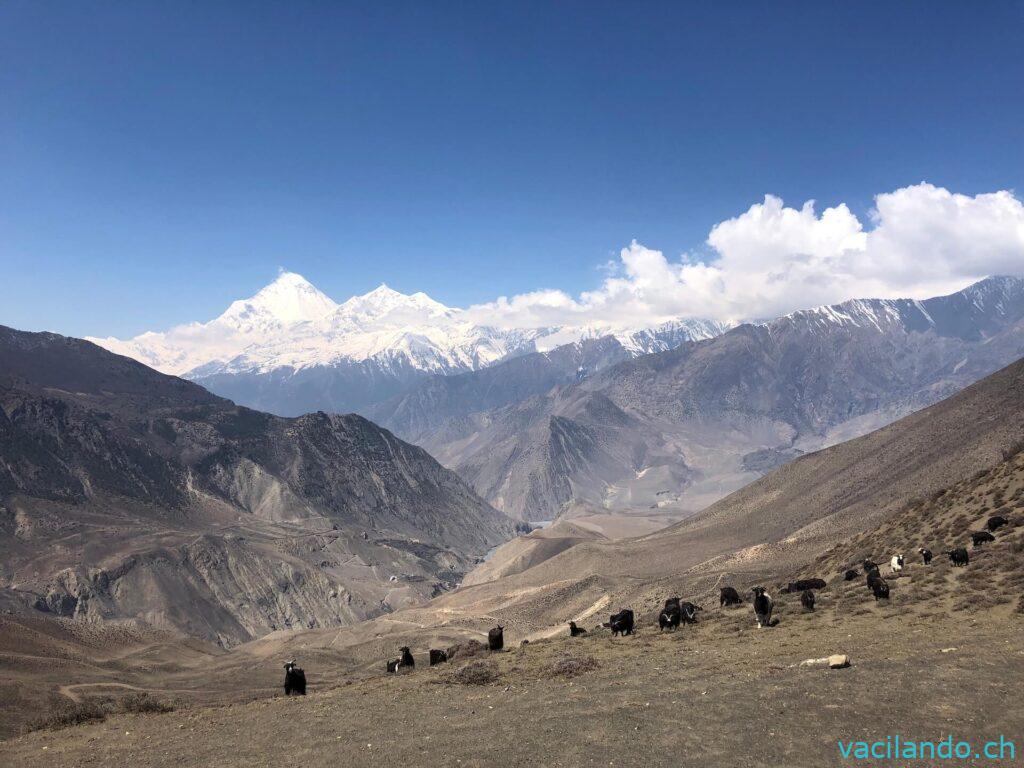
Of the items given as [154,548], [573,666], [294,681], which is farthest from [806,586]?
[154,548]

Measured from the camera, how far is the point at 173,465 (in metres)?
195

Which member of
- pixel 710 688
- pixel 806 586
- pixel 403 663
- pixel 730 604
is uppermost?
pixel 710 688

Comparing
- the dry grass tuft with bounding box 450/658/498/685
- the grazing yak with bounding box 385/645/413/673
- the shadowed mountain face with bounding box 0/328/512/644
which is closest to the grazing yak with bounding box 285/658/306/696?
the grazing yak with bounding box 385/645/413/673

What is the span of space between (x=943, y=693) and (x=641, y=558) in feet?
295

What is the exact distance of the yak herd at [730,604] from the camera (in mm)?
26000

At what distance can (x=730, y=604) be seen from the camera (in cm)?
3253

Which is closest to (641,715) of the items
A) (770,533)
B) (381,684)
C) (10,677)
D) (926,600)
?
(381,684)

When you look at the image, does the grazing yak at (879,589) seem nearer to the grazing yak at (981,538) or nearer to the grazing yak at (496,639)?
the grazing yak at (981,538)

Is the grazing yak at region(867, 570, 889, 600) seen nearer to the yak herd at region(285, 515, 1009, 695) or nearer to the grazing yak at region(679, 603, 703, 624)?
the yak herd at region(285, 515, 1009, 695)

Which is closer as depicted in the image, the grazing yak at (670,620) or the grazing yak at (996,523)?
the grazing yak at (670,620)

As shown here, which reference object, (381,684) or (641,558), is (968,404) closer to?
(641,558)

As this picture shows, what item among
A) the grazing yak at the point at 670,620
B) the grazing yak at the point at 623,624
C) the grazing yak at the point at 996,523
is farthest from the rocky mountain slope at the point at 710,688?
the grazing yak at the point at 670,620

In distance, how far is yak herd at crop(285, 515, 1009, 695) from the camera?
26.0 m

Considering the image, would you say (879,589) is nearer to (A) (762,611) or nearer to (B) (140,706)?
(A) (762,611)
